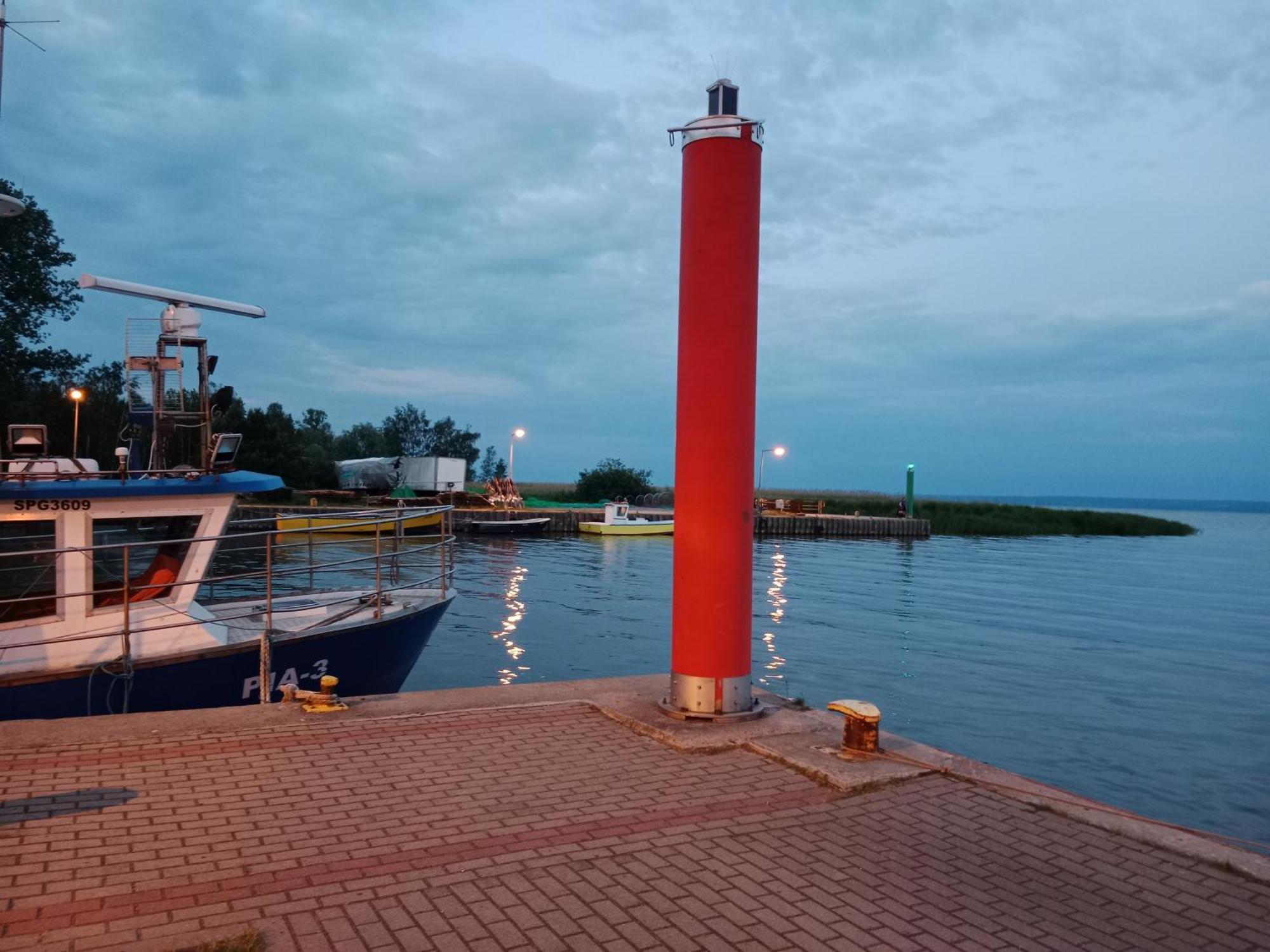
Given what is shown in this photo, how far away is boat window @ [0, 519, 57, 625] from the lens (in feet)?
25.7

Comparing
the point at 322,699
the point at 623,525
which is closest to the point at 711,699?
the point at 322,699

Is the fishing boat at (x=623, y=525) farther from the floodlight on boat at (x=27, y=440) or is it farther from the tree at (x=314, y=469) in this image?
→ the floodlight on boat at (x=27, y=440)

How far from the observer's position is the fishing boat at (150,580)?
7.72 m

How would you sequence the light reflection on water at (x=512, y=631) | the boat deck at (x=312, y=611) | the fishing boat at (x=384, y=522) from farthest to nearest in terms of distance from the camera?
the light reflection on water at (x=512, y=631) < the boat deck at (x=312, y=611) < the fishing boat at (x=384, y=522)

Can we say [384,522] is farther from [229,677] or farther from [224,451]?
Result: [229,677]

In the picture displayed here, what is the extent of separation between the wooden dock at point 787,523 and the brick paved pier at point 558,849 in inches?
1670

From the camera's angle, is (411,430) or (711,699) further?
(411,430)

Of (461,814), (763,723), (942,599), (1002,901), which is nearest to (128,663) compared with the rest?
(461,814)

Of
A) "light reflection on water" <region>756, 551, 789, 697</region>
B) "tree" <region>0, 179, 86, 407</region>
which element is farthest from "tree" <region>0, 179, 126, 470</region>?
"light reflection on water" <region>756, 551, 789, 697</region>

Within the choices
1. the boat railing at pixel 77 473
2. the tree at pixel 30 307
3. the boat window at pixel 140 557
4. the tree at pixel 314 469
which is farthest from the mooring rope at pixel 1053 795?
the tree at pixel 314 469

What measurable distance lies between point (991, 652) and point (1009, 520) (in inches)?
2209

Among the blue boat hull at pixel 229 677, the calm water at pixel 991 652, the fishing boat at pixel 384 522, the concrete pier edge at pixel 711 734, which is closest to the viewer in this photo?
the concrete pier edge at pixel 711 734

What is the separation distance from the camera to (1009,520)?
234ft

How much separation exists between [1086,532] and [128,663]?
72.9 metres
